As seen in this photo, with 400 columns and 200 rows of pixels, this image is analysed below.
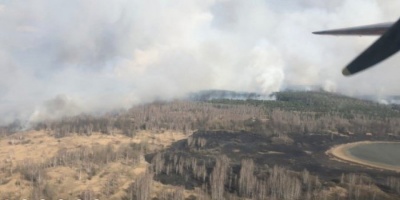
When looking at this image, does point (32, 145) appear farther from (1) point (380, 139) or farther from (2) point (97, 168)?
(1) point (380, 139)

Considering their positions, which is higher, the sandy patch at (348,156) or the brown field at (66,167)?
the sandy patch at (348,156)

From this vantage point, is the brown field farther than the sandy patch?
No

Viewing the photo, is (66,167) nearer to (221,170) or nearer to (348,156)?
(221,170)

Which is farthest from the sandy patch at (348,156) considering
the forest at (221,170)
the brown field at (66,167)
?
the brown field at (66,167)

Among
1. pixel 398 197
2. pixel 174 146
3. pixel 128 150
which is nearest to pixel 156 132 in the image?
pixel 174 146

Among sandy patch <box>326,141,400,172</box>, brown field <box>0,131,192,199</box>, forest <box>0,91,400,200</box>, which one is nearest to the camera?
forest <box>0,91,400,200</box>

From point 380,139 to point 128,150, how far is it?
113 m

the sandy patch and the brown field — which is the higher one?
the sandy patch

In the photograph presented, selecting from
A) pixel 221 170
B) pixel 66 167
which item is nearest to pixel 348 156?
pixel 221 170

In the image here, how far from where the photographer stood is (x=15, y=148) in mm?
165250

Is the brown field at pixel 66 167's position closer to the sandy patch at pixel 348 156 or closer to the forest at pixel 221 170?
the forest at pixel 221 170

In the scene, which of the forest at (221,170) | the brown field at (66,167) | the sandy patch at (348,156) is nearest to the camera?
the forest at (221,170)

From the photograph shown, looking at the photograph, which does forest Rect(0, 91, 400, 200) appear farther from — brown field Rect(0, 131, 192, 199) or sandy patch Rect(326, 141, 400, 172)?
sandy patch Rect(326, 141, 400, 172)

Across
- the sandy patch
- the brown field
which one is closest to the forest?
the brown field
